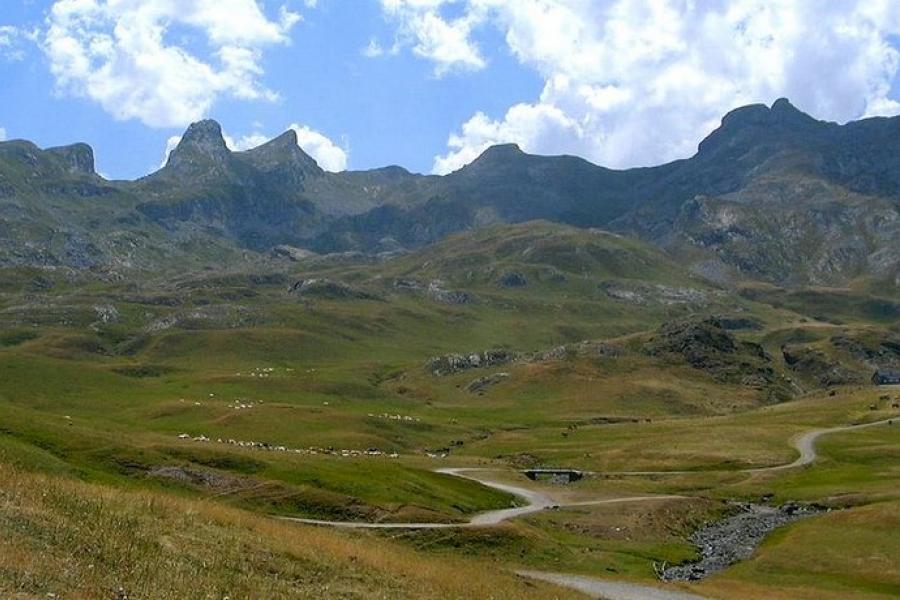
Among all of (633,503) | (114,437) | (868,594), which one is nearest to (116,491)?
(114,437)

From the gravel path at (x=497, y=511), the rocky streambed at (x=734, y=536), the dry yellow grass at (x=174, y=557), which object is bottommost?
the rocky streambed at (x=734, y=536)

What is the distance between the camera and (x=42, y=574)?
23.5 m

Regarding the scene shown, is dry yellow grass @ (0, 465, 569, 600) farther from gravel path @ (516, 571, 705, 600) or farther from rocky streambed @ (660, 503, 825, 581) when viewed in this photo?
rocky streambed @ (660, 503, 825, 581)

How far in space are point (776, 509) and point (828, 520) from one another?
67.0 feet

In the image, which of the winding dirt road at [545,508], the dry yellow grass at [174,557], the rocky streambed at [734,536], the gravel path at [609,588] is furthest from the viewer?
the rocky streambed at [734,536]

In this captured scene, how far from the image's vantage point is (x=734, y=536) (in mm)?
94000

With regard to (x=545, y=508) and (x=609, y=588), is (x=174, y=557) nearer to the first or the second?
(x=609, y=588)

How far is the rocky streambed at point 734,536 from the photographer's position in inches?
2968

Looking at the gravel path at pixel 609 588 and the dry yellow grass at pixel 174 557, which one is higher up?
the dry yellow grass at pixel 174 557

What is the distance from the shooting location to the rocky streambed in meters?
75.4

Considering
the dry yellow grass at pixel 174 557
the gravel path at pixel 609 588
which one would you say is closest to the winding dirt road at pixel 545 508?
the gravel path at pixel 609 588

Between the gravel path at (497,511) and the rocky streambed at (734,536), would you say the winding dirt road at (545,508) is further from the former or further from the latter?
the rocky streambed at (734,536)

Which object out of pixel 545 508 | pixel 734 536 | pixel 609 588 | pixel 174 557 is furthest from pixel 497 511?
pixel 174 557

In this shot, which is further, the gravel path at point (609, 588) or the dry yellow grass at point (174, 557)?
the gravel path at point (609, 588)
